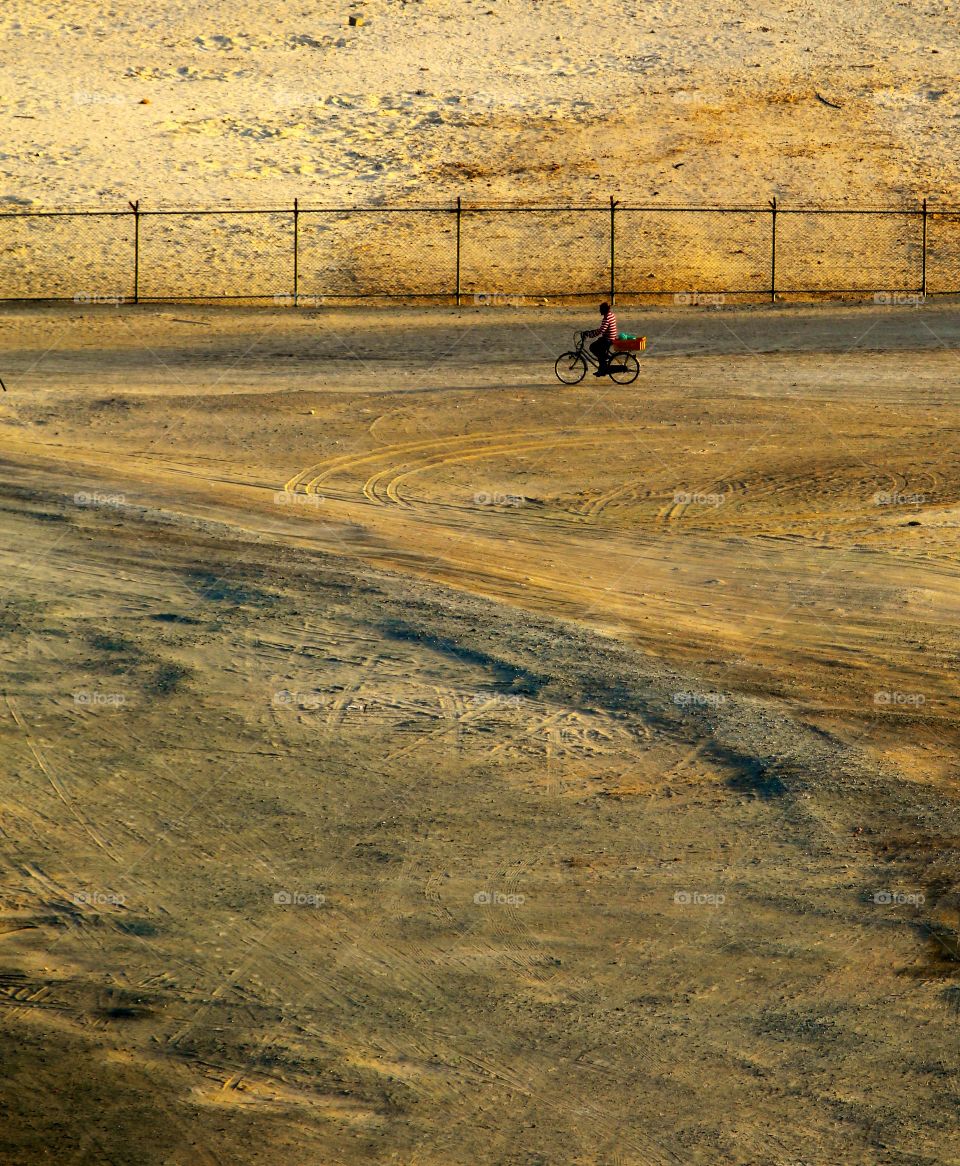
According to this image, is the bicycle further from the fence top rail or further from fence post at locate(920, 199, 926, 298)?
fence post at locate(920, 199, 926, 298)

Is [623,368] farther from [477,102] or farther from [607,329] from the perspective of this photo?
[477,102]

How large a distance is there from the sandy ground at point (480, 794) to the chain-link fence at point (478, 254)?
13.2 metres

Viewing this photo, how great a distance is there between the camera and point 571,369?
25406mm

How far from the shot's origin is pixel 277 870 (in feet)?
33.6

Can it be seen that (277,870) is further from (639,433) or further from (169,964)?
(639,433)

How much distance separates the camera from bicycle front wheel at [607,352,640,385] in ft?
82.9

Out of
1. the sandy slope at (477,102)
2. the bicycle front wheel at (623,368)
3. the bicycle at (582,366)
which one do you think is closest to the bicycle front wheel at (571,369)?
the bicycle at (582,366)

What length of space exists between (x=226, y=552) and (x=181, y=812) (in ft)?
19.3

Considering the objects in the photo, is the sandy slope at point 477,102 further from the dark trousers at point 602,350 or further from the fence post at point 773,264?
the dark trousers at point 602,350

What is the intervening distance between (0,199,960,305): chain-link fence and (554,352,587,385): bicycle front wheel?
884 cm

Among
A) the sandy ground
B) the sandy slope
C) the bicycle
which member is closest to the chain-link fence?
the sandy slope

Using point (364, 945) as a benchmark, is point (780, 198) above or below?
above

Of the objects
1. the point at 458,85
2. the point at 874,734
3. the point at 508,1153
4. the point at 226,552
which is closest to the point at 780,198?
the point at 458,85

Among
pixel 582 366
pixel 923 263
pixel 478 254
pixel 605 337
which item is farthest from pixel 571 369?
pixel 923 263
